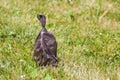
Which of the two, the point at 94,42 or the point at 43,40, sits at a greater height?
the point at 43,40

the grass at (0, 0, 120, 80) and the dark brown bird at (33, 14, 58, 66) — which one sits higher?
the dark brown bird at (33, 14, 58, 66)

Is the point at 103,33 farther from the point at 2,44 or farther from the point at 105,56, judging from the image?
the point at 2,44

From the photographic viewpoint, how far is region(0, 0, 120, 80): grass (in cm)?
574

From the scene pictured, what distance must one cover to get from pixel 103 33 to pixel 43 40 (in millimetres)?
3584

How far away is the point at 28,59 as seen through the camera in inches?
245

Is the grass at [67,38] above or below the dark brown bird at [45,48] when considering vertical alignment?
below

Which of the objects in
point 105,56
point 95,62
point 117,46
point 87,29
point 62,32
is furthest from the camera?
point 87,29

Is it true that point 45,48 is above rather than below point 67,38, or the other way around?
above

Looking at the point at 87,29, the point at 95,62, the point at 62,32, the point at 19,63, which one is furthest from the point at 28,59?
the point at 87,29

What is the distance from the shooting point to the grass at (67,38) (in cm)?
574

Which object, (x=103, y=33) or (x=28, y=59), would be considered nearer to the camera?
(x=28, y=59)

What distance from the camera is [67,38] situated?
26.5 ft

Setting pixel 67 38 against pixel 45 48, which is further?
pixel 67 38

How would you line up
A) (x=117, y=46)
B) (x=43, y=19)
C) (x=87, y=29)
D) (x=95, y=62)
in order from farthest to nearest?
(x=87, y=29) → (x=117, y=46) → (x=95, y=62) → (x=43, y=19)
